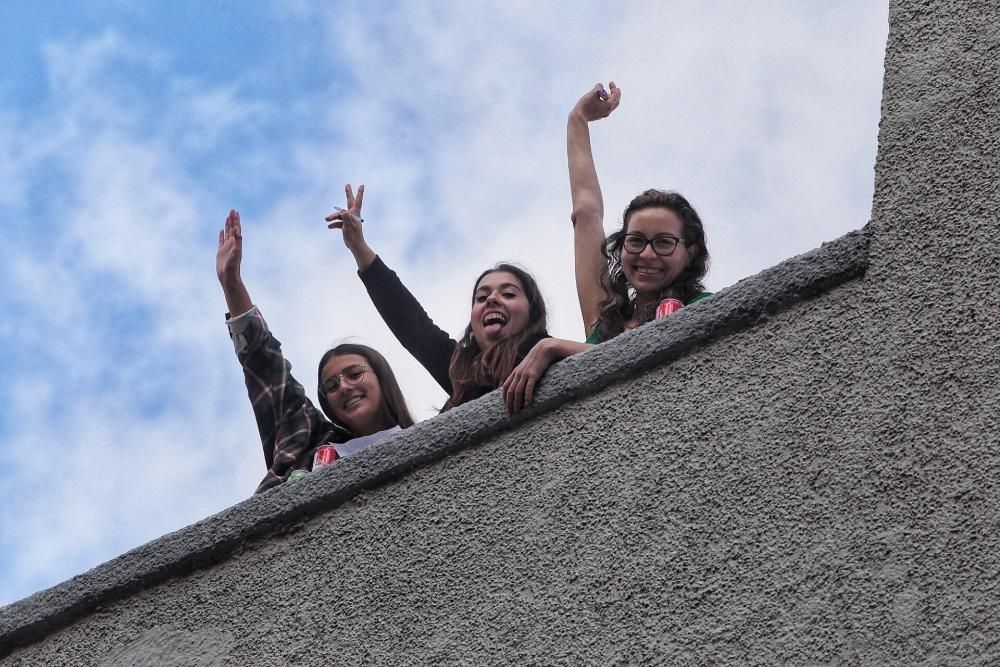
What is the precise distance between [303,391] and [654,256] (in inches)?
50.2

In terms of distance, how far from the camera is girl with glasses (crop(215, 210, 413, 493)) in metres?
4.88

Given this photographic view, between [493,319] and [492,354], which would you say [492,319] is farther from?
[492,354]

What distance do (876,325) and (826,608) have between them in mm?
679

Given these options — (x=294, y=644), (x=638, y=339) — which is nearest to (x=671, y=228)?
(x=638, y=339)

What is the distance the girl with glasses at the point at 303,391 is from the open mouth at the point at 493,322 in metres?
0.45

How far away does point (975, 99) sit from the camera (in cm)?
363

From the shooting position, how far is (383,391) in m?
5.12

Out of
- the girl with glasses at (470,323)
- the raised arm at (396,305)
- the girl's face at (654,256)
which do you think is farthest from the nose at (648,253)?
the raised arm at (396,305)

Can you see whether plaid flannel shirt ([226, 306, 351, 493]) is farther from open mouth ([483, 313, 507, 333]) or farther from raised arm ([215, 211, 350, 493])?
open mouth ([483, 313, 507, 333])

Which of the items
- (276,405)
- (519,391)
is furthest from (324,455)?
(519,391)

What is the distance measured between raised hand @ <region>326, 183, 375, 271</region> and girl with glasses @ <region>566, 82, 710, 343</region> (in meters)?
0.84

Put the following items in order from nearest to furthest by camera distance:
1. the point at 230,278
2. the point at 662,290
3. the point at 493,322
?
the point at 662,290
the point at 493,322
the point at 230,278

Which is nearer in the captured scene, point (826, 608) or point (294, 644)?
point (826, 608)

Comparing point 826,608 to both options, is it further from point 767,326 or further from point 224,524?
point 224,524
